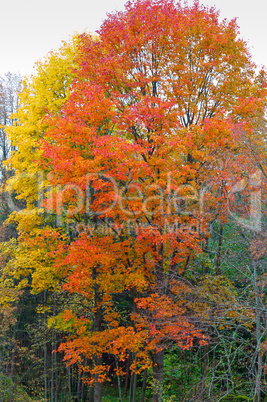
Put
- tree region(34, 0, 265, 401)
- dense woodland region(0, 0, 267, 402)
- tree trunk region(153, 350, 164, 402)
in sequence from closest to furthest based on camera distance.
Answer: dense woodland region(0, 0, 267, 402) → tree region(34, 0, 265, 401) → tree trunk region(153, 350, 164, 402)

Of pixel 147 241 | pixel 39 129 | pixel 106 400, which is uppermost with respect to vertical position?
pixel 39 129

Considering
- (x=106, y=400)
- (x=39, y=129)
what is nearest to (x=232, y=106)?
(x=39, y=129)

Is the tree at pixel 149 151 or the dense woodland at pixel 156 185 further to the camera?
the tree at pixel 149 151

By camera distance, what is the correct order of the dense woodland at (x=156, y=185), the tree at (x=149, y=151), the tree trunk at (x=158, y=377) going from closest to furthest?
the dense woodland at (x=156, y=185), the tree at (x=149, y=151), the tree trunk at (x=158, y=377)

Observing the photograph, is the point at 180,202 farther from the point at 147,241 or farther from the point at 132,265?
the point at 132,265

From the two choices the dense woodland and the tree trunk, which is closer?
the dense woodland

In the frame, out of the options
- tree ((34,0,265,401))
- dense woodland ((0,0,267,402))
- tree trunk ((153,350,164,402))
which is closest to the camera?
dense woodland ((0,0,267,402))

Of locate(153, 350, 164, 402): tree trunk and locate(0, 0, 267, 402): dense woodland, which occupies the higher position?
locate(0, 0, 267, 402): dense woodland

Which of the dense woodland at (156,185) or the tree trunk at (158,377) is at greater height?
the dense woodland at (156,185)

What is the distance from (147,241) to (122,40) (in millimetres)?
6635

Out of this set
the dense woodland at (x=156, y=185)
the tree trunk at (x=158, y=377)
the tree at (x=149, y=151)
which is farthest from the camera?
the tree trunk at (x=158, y=377)

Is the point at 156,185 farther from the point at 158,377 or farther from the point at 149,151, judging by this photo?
the point at 158,377

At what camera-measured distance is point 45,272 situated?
13.0 meters

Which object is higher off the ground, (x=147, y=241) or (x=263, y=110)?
(x=263, y=110)
